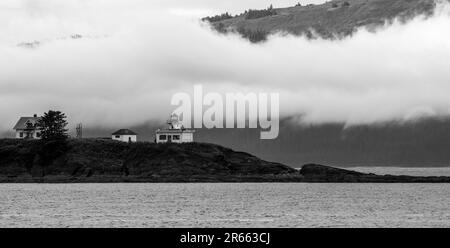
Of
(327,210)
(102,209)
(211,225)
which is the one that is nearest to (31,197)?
(102,209)

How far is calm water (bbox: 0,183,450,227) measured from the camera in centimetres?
9869

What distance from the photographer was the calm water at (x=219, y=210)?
324 ft

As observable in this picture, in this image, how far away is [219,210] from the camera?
395 ft

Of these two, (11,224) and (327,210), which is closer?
(11,224)
